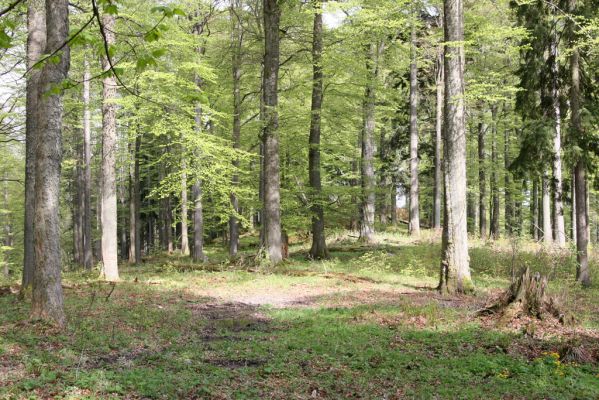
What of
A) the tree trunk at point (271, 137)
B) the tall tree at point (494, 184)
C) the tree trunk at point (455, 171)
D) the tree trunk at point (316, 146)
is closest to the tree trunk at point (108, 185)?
the tree trunk at point (271, 137)

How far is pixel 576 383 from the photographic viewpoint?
5711mm

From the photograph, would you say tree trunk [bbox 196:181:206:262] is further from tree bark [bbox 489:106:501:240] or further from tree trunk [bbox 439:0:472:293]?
tree bark [bbox 489:106:501:240]

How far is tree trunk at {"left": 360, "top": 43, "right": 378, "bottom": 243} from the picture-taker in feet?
66.5

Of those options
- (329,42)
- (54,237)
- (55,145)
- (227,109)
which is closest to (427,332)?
(54,237)

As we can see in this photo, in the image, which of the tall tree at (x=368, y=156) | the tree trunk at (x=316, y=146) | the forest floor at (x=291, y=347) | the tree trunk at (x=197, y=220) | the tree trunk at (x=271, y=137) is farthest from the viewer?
the tree trunk at (x=197, y=220)

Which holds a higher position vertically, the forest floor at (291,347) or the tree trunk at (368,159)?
the tree trunk at (368,159)

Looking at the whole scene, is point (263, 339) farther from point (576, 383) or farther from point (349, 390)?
point (576, 383)

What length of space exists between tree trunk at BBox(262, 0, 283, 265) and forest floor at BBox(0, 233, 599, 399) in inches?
161

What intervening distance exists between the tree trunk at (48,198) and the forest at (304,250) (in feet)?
0.10

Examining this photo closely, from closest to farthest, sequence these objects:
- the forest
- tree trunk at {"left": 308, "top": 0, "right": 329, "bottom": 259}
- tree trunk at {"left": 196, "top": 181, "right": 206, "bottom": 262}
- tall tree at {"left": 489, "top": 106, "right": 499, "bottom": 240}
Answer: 1. the forest
2. tree trunk at {"left": 308, "top": 0, "right": 329, "bottom": 259}
3. tree trunk at {"left": 196, "top": 181, "right": 206, "bottom": 262}
4. tall tree at {"left": 489, "top": 106, "right": 499, "bottom": 240}

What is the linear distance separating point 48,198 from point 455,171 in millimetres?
8841

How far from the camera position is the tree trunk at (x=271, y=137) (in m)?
17.0

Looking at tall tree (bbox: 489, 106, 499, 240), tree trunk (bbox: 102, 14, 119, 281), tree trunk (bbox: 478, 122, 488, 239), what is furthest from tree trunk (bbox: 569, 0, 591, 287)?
tall tree (bbox: 489, 106, 499, 240)

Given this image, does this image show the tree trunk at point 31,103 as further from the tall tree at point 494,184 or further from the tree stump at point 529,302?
the tall tree at point 494,184
